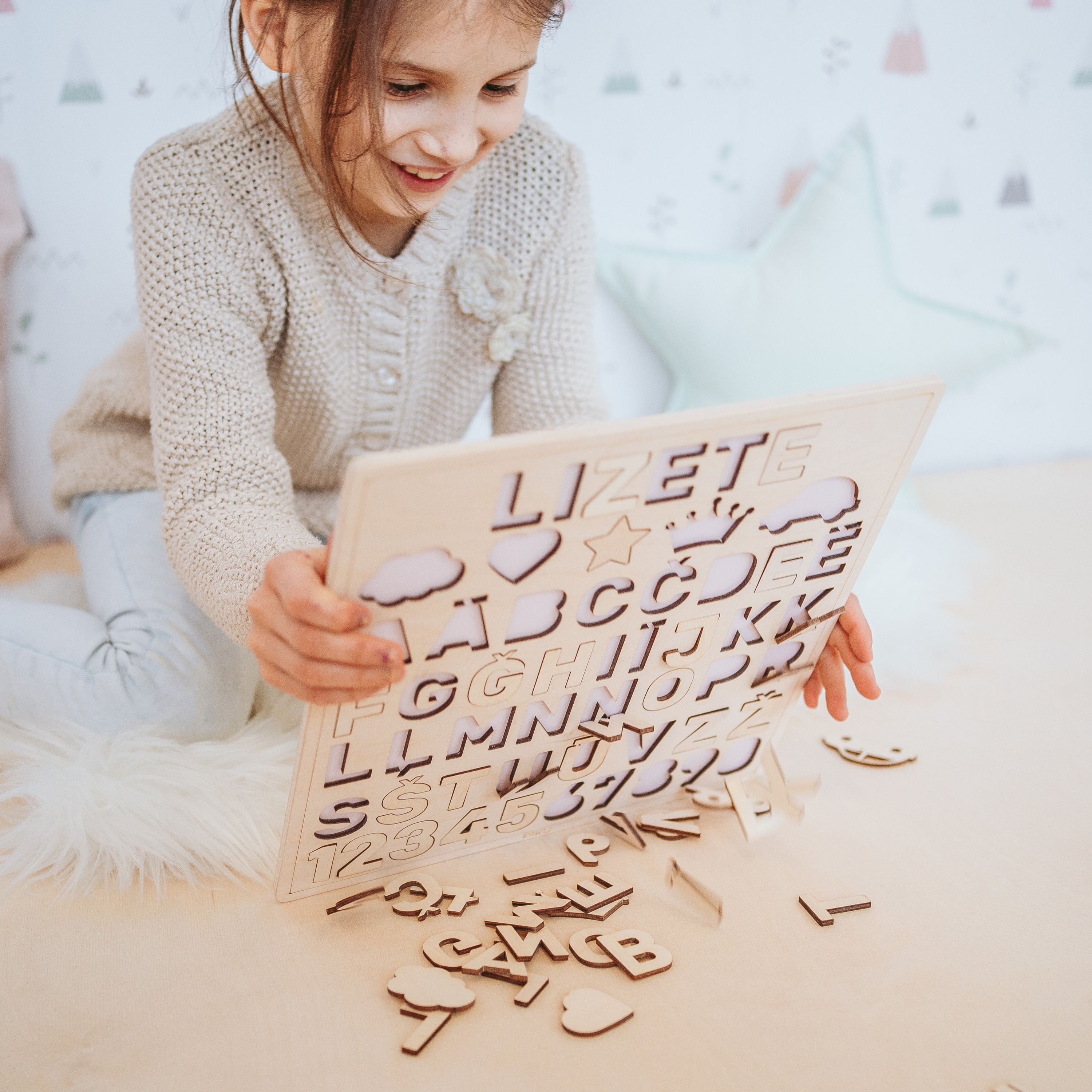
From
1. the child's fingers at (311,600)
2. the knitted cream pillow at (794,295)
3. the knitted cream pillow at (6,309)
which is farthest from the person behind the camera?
the knitted cream pillow at (794,295)

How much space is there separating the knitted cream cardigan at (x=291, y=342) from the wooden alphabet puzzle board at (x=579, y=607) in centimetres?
14

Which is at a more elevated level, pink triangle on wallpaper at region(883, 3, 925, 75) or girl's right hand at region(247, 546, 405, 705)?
pink triangle on wallpaper at region(883, 3, 925, 75)

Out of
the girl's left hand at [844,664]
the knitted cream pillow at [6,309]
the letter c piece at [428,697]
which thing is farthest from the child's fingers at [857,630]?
the knitted cream pillow at [6,309]

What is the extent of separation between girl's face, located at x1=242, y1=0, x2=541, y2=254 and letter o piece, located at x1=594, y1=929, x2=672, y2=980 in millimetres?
476

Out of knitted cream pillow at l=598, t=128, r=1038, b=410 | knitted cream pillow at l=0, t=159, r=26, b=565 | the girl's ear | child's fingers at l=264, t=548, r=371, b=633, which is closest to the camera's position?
child's fingers at l=264, t=548, r=371, b=633

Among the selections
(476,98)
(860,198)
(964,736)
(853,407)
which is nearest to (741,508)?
(853,407)

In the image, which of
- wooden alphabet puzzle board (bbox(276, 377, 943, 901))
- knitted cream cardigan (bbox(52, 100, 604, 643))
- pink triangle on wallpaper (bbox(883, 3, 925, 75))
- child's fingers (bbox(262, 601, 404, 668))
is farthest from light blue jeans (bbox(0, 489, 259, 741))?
pink triangle on wallpaper (bbox(883, 3, 925, 75))

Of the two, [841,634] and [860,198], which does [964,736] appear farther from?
[860,198]

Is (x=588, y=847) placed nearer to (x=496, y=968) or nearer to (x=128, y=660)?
(x=496, y=968)

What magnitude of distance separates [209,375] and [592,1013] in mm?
471

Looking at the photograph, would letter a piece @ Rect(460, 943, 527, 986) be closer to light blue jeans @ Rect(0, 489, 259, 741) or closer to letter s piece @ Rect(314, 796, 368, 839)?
letter s piece @ Rect(314, 796, 368, 839)

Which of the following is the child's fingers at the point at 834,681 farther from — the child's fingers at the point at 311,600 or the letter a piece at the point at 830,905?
the child's fingers at the point at 311,600

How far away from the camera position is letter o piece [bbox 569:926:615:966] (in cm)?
55

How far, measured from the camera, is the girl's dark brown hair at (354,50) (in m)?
0.53
